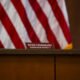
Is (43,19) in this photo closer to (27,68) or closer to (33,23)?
(33,23)

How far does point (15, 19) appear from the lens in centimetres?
204

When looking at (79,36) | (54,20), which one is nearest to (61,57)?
A: (79,36)

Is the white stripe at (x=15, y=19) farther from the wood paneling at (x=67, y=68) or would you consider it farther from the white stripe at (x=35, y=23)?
the wood paneling at (x=67, y=68)

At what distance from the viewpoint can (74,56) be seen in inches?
54.3

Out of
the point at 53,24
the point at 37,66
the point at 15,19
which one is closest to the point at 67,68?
the point at 37,66

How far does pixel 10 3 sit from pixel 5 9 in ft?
0.19

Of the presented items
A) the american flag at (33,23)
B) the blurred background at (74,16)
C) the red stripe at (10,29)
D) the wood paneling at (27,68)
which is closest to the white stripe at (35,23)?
the american flag at (33,23)

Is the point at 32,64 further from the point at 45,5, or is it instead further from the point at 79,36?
the point at 45,5

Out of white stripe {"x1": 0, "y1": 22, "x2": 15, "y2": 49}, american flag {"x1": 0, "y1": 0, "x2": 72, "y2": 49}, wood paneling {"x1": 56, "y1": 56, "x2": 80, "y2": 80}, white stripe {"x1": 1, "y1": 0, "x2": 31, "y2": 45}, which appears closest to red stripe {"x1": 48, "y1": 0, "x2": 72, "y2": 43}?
american flag {"x1": 0, "y1": 0, "x2": 72, "y2": 49}

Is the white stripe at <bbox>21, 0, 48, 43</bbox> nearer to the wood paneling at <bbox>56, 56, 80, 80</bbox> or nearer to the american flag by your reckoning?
the american flag

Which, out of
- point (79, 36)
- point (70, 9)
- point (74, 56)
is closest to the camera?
point (74, 56)

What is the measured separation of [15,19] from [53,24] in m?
0.27

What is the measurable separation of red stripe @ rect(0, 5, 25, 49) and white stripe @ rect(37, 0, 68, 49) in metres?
0.25

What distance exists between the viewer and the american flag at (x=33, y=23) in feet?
6.53
